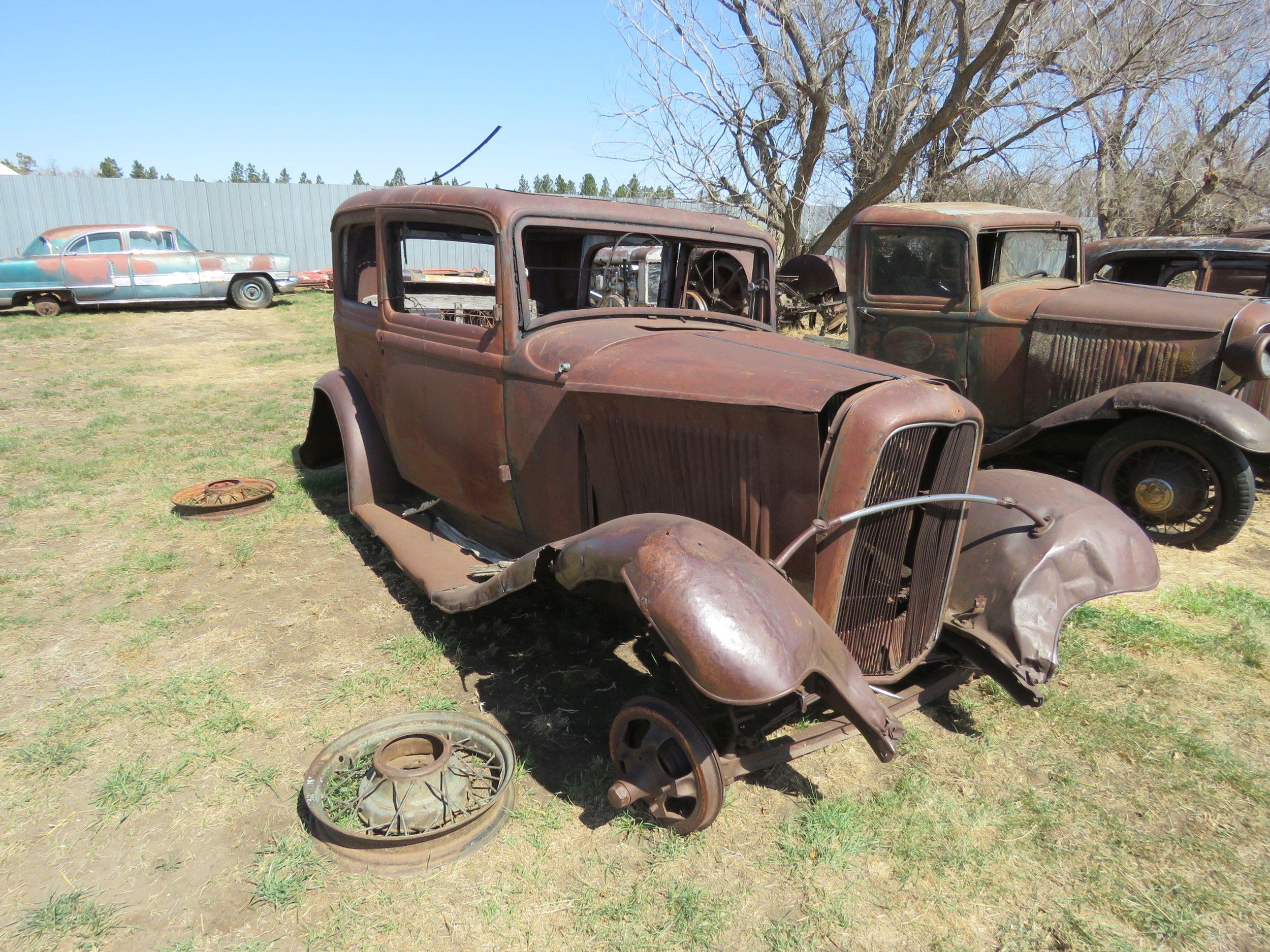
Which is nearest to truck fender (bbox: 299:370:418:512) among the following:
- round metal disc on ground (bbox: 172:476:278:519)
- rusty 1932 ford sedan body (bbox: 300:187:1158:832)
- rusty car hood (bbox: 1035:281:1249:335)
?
rusty 1932 ford sedan body (bbox: 300:187:1158:832)

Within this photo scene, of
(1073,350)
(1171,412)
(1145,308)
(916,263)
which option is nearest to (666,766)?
(1171,412)

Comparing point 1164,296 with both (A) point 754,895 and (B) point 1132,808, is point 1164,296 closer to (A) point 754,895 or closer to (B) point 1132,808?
(B) point 1132,808

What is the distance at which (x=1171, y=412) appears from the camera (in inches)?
173

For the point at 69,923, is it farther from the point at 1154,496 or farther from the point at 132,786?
the point at 1154,496

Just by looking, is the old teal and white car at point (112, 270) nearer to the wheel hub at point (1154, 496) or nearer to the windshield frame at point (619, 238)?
the windshield frame at point (619, 238)

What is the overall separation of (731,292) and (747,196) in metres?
8.13

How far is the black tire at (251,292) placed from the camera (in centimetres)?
1465

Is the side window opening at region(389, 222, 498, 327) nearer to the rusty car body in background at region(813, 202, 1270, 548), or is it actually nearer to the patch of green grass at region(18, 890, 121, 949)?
the patch of green grass at region(18, 890, 121, 949)

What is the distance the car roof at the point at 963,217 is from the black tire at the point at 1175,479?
174 centimetres

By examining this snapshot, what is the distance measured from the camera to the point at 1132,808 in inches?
99.4

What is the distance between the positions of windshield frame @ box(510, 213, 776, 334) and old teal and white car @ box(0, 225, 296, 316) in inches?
513

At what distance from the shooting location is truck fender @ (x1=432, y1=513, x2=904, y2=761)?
1.95 metres

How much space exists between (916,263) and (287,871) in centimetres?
541

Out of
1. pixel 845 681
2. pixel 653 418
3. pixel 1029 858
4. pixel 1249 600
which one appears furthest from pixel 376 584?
pixel 1249 600
